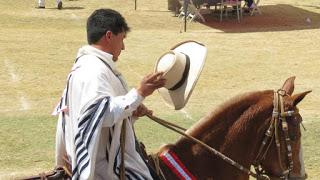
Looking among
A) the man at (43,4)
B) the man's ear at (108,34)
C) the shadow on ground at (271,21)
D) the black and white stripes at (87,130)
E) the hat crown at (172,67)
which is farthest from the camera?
the man at (43,4)

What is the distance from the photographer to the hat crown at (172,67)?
3971 millimetres

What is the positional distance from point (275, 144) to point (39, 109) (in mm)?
7673

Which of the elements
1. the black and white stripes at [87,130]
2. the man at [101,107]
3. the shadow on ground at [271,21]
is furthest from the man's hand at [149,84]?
the shadow on ground at [271,21]

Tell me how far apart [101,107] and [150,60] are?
12185 millimetres

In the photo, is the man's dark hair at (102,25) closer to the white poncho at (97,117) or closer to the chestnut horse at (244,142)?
the white poncho at (97,117)

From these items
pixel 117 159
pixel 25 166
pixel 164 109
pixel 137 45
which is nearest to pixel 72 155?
pixel 117 159

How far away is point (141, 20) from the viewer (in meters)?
22.1

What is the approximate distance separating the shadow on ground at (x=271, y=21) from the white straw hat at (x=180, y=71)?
1609 centimetres

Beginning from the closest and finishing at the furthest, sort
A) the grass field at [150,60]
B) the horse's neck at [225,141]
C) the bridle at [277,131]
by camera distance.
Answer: the bridle at [277,131] → the horse's neck at [225,141] → the grass field at [150,60]

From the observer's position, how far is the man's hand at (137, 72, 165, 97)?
3.57 metres

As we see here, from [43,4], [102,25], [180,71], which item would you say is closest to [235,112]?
[180,71]

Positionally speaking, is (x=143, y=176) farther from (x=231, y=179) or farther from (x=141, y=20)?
(x=141, y=20)

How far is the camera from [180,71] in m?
4.08

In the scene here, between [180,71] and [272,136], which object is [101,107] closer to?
[180,71]
